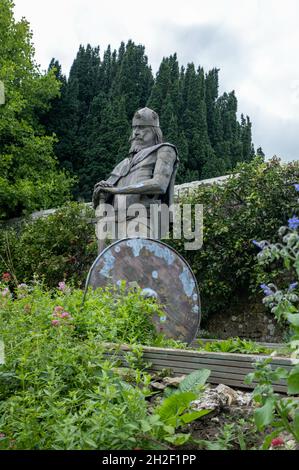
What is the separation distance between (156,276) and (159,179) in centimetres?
98

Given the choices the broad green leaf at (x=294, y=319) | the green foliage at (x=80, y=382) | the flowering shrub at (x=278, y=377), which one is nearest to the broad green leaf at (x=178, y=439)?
the green foliage at (x=80, y=382)

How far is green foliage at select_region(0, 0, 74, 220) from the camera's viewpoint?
13.5 metres

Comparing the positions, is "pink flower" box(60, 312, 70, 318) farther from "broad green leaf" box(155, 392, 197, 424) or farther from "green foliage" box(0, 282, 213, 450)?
"broad green leaf" box(155, 392, 197, 424)

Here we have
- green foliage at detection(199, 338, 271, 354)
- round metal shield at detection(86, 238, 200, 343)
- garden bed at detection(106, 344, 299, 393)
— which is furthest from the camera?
round metal shield at detection(86, 238, 200, 343)

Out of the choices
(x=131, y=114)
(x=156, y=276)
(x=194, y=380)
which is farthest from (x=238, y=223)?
(x=131, y=114)

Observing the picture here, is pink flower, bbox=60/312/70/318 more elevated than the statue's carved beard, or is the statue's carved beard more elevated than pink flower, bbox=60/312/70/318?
the statue's carved beard

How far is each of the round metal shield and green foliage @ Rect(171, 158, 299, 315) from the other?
2.59m

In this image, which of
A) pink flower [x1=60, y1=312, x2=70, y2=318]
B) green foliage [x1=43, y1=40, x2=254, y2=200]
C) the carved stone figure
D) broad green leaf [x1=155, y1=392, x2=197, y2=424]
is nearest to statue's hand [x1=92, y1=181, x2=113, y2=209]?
the carved stone figure

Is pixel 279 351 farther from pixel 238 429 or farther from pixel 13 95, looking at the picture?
pixel 13 95

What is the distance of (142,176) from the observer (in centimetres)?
489

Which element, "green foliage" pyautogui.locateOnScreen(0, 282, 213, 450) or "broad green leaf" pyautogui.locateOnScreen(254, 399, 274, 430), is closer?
"broad green leaf" pyautogui.locateOnScreen(254, 399, 274, 430)

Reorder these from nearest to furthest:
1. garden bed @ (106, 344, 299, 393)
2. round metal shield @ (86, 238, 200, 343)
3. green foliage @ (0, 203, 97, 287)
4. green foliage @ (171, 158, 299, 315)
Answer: garden bed @ (106, 344, 299, 393), round metal shield @ (86, 238, 200, 343), green foliage @ (171, 158, 299, 315), green foliage @ (0, 203, 97, 287)

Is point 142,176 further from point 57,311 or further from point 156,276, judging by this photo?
point 57,311

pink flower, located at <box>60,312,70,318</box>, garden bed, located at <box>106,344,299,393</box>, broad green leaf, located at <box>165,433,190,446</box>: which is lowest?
broad green leaf, located at <box>165,433,190,446</box>
